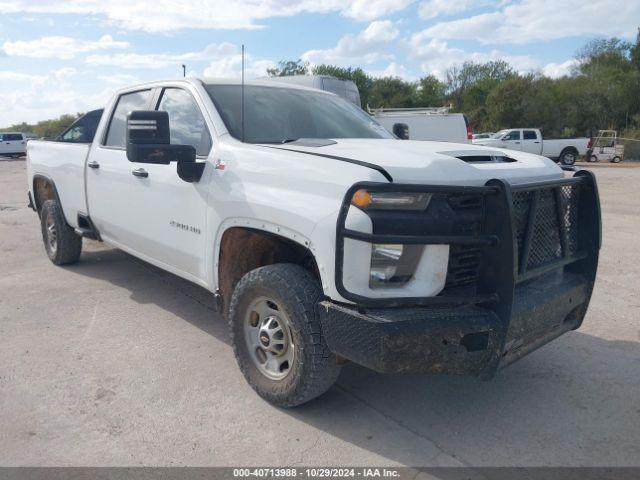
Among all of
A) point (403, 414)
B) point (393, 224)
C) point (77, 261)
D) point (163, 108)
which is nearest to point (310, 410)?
point (403, 414)

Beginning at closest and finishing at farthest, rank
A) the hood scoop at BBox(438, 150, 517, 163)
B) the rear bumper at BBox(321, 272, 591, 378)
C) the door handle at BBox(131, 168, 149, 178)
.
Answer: the rear bumper at BBox(321, 272, 591, 378), the hood scoop at BBox(438, 150, 517, 163), the door handle at BBox(131, 168, 149, 178)

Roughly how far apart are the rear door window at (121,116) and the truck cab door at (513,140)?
2485 cm

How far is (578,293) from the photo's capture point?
3.46 metres

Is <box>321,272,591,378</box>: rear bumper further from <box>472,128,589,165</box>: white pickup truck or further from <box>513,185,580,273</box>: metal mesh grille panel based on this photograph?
<box>472,128,589,165</box>: white pickup truck

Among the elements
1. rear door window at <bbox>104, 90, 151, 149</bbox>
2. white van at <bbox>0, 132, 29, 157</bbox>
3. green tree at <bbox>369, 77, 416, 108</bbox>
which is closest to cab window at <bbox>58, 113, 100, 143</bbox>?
rear door window at <bbox>104, 90, 151, 149</bbox>

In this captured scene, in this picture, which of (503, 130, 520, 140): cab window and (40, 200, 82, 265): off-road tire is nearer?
(40, 200, 82, 265): off-road tire

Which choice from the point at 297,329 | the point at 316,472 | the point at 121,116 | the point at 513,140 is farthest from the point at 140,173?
the point at 513,140

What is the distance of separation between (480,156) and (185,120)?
2.14 m

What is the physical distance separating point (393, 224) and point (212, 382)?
1.76 meters

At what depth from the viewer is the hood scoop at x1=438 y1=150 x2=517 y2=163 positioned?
3.24 m

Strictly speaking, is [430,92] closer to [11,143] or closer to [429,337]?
[11,143]

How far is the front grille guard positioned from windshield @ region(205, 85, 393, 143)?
56.3 inches

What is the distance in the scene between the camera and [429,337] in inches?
106

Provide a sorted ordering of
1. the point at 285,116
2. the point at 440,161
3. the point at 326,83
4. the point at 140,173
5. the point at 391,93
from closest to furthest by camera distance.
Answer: the point at 440,161 < the point at 285,116 < the point at 140,173 < the point at 326,83 < the point at 391,93
